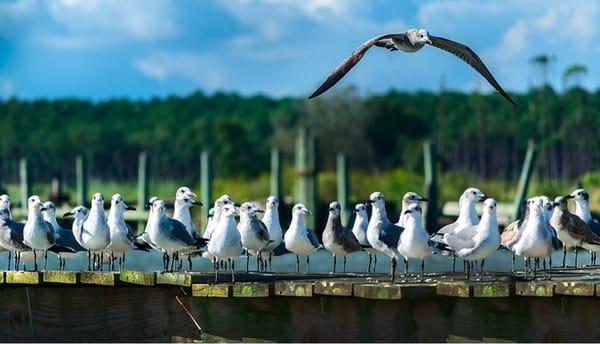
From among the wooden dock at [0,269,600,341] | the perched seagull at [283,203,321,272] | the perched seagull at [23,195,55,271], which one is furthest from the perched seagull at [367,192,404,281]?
the perched seagull at [23,195,55,271]

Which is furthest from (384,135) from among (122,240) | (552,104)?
(122,240)

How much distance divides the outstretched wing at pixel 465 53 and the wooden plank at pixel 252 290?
5.09 m

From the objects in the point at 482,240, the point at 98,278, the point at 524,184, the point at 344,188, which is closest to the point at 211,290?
the point at 98,278

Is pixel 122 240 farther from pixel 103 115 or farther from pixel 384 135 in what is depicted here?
pixel 103 115

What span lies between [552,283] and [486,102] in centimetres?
7981

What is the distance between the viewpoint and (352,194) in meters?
50.8

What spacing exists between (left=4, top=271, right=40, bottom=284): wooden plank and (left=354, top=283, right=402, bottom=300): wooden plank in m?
3.28

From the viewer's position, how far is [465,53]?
18.2 metres

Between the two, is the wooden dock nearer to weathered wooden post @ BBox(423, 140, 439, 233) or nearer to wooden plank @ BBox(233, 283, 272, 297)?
wooden plank @ BBox(233, 283, 272, 297)

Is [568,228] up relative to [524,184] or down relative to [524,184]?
down

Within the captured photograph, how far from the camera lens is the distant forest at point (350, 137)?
76312mm

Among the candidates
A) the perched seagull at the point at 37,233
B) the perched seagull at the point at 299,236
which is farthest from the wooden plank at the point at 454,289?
the perched seagull at the point at 37,233

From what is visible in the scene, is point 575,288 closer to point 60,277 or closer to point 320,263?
point 60,277

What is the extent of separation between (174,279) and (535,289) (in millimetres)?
3192
